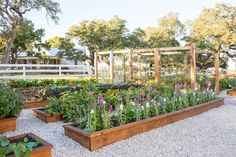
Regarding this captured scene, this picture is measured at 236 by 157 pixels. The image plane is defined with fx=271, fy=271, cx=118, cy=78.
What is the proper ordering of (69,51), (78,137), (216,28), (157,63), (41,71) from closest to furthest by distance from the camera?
(78,137) → (157,63) → (41,71) → (216,28) → (69,51)

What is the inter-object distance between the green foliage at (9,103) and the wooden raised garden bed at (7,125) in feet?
0.36

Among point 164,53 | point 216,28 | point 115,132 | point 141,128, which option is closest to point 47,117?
point 115,132

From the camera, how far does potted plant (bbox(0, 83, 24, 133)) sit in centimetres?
462

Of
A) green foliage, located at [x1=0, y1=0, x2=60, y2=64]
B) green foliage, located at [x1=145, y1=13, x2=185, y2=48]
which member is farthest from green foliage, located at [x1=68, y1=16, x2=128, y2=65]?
green foliage, located at [x1=0, y1=0, x2=60, y2=64]

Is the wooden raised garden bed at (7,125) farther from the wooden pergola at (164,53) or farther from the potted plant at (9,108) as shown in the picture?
the wooden pergola at (164,53)

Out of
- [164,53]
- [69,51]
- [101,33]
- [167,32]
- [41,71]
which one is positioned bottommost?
[41,71]

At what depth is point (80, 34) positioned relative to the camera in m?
26.3

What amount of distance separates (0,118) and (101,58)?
10835 millimetres

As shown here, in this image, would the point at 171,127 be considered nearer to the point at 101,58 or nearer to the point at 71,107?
the point at 71,107

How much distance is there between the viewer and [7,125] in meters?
4.66

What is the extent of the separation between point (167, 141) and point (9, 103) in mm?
2732

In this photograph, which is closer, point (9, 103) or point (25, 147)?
point (25, 147)

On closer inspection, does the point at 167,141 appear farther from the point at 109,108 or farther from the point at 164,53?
the point at 164,53

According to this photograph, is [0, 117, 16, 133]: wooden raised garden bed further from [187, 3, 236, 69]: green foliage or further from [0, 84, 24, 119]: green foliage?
[187, 3, 236, 69]: green foliage
